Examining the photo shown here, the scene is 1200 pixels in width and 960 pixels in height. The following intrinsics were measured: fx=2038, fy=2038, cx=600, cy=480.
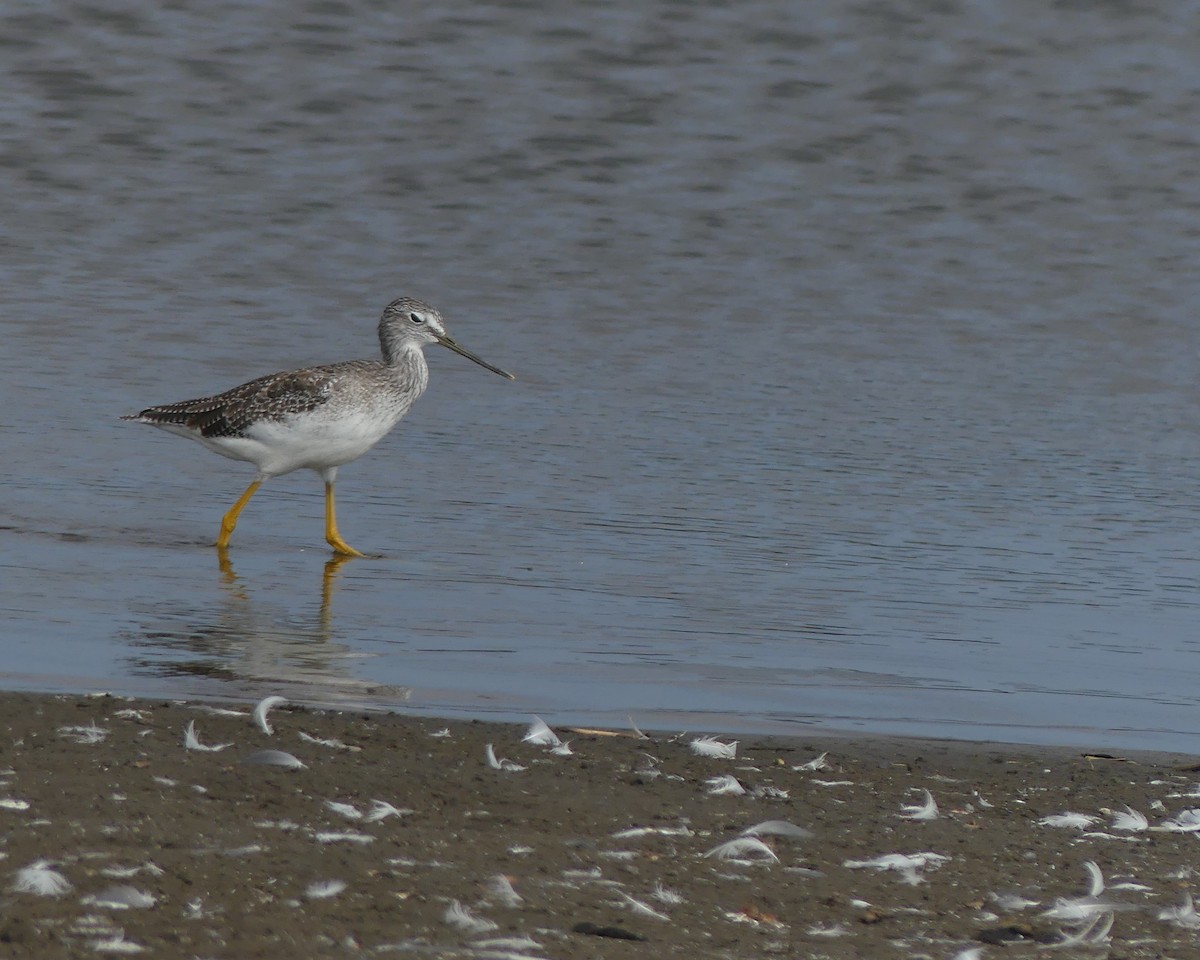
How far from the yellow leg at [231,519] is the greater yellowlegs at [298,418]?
18mm

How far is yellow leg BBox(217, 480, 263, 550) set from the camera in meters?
9.24

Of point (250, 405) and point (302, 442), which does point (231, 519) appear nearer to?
point (302, 442)

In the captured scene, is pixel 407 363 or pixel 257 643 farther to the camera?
pixel 407 363

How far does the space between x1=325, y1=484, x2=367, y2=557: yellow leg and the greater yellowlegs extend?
0.03 meters

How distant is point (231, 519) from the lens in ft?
31.0

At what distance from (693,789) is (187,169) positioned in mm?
12982

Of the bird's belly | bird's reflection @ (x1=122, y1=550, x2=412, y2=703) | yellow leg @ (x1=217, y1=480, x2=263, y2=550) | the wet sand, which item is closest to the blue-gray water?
bird's reflection @ (x1=122, y1=550, x2=412, y2=703)

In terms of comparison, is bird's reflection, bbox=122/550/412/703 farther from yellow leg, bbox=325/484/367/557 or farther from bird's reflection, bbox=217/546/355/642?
yellow leg, bbox=325/484/367/557

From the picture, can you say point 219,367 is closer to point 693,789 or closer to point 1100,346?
point 1100,346

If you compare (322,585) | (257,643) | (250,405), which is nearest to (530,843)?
(257,643)

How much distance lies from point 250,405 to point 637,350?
13.1 feet

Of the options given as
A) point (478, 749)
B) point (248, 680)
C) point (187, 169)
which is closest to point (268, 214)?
point (187, 169)

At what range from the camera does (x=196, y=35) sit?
20281 millimetres

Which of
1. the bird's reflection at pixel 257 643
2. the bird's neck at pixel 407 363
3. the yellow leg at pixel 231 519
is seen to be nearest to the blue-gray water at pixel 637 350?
the bird's reflection at pixel 257 643
